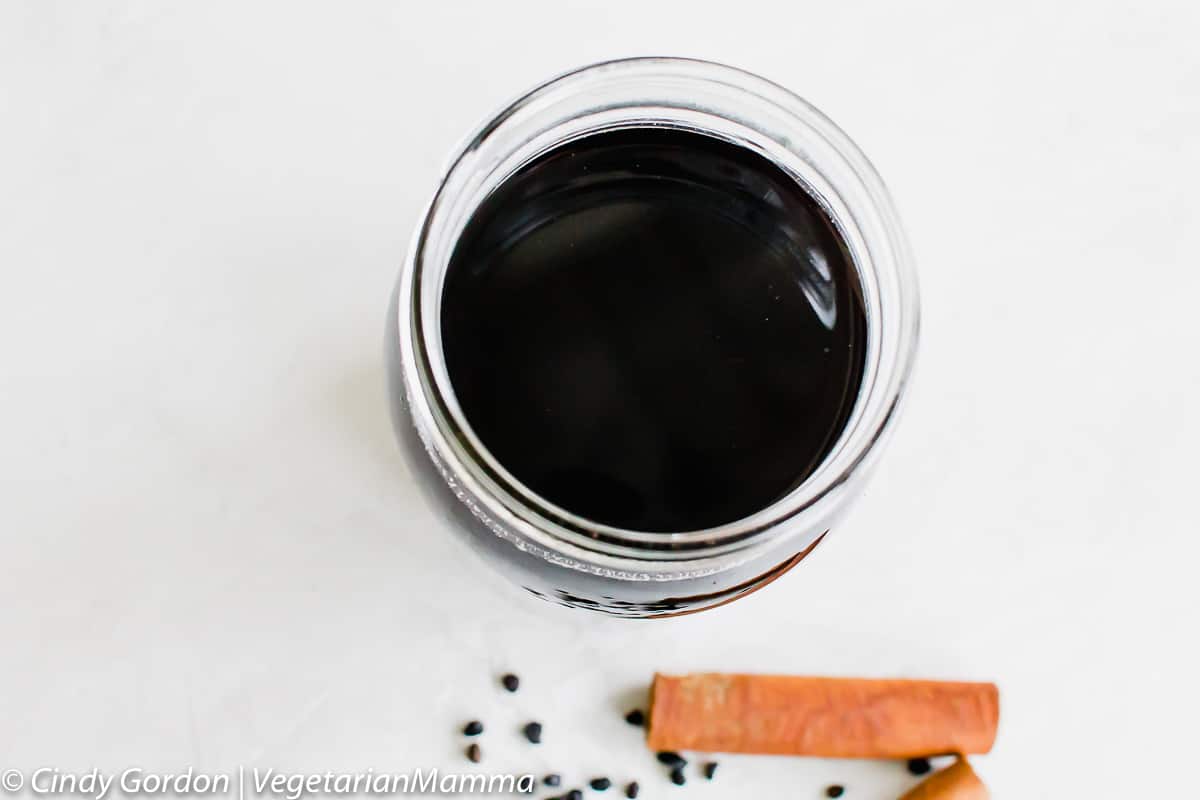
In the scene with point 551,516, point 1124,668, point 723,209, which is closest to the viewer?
point 551,516

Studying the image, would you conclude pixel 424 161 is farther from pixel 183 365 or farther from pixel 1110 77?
pixel 1110 77

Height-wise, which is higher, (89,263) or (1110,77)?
(1110,77)

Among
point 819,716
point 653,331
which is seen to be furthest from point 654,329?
point 819,716

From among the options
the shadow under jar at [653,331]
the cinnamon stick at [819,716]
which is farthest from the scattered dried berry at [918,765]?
the shadow under jar at [653,331]

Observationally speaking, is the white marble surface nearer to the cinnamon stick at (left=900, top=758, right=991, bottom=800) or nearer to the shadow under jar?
the cinnamon stick at (left=900, top=758, right=991, bottom=800)

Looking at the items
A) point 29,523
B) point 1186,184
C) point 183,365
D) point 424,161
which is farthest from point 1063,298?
point 29,523

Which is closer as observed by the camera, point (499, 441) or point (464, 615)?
point (499, 441)

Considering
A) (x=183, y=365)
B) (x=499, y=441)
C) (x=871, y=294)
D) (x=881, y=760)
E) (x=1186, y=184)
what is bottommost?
(x=881, y=760)

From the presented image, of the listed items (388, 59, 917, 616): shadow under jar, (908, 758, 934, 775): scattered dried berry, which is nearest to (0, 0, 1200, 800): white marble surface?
(908, 758, 934, 775): scattered dried berry
